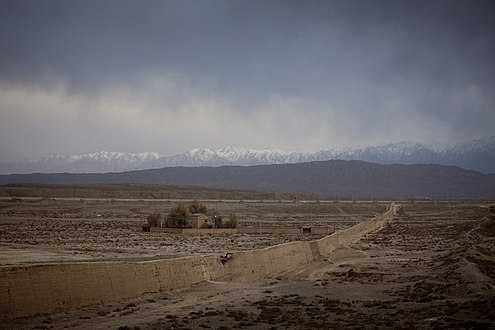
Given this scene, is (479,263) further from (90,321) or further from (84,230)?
(84,230)

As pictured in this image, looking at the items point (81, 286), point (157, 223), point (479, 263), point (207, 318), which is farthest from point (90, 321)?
point (157, 223)

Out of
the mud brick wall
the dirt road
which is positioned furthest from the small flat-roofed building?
the dirt road

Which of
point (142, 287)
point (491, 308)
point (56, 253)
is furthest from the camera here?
point (56, 253)

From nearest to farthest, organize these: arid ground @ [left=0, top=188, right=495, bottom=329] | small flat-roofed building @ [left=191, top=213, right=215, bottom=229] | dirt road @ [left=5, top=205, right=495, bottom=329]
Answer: dirt road @ [left=5, top=205, right=495, bottom=329], arid ground @ [left=0, top=188, right=495, bottom=329], small flat-roofed building @ [left=191, top=213, right=215, bottom=229]

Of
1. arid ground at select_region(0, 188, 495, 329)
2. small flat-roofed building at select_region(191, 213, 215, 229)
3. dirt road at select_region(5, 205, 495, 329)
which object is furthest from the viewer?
small flat-roofed building at select_region(191, 213, 215, 229)

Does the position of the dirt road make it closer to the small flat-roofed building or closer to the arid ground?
the arid ground

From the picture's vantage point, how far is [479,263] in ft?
83.0

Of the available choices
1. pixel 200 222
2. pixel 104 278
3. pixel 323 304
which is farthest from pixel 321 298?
pixel 200 222

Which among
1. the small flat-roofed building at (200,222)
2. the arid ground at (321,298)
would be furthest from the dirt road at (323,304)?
the small flat-roofed building at (200,222)

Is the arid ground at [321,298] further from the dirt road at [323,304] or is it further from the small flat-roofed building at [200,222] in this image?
the small flat-roofed building at [200,222]

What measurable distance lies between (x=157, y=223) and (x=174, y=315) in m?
46.0

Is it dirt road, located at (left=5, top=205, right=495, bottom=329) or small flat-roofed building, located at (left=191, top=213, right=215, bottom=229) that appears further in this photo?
small flat-roofed building, located at (left=191, top=213, right=215, bottom=229)

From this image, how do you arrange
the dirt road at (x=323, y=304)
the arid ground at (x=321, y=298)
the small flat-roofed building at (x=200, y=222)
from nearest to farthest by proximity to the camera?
the dirt road at (x=323, y=304), the arid ground at (x=321, y=298), the small flat-roofed building at (x=200, y=222)

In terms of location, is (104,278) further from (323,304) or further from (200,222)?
(200,222)
